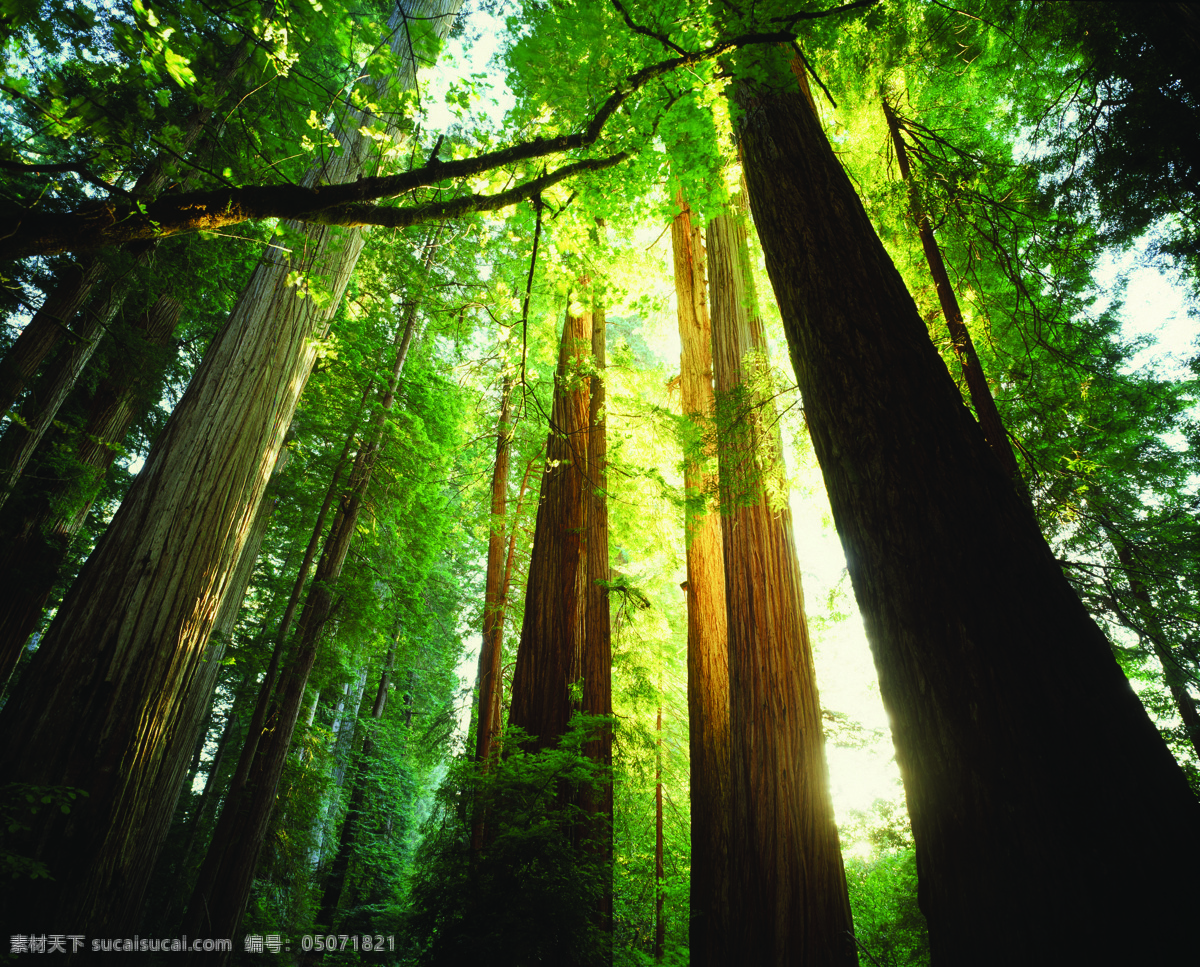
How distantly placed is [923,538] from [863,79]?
4.69 meters

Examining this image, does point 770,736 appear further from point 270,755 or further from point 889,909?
point 889,909

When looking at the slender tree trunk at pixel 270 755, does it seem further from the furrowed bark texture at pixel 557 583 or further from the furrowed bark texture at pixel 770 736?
the furrowed bark texture at pixel 770 736

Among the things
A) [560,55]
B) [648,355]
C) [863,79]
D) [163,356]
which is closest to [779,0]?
[863,79]

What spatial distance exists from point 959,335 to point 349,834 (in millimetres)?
15735

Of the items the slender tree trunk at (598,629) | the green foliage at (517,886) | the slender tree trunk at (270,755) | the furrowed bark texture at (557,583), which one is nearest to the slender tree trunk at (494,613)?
the furrowed bark texture at (557,583)

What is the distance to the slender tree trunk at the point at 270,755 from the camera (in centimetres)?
553

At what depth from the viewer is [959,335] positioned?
351cm

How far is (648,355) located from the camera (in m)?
19.8

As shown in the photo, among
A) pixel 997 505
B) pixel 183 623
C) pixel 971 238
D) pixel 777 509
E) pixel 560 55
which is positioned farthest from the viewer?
pixel 560 55

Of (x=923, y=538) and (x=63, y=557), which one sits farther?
(x=63, y=557)

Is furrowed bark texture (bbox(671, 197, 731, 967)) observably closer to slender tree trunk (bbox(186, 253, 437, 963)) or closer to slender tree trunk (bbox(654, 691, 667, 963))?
slender tree trunk (bbox(654, 691, 667, 963))

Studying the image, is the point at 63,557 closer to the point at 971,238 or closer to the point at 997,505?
the point at 997,505

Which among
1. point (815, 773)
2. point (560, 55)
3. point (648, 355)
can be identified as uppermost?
point (648, 355)

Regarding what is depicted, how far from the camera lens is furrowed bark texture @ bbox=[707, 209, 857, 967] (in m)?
3.31
